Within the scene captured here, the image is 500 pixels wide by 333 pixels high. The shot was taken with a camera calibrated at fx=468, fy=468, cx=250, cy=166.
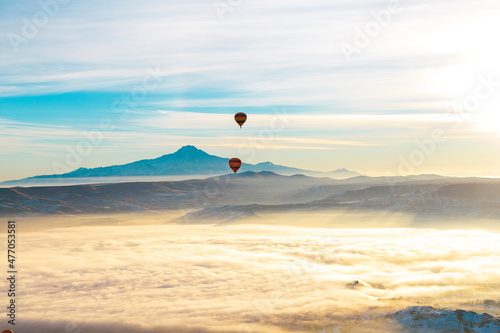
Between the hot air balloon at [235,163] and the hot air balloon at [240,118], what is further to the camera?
the hot air balloon at [235,163]

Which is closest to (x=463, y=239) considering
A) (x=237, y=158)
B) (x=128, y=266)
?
(x=237, y=158)

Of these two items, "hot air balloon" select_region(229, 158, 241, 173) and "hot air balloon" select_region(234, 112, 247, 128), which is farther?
"hot air balloon" select_region(229, 158, 241, 173)

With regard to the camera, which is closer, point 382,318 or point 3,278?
point 382,318

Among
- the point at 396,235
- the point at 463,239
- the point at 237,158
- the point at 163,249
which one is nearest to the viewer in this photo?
the point at 237,158

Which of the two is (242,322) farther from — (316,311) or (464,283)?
(464,283)

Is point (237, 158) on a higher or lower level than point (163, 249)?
higher

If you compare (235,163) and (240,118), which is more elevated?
(240,118)

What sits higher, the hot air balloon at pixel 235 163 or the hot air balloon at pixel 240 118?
the hot air balloon at pixel 240 118

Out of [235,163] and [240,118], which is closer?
[240,118]

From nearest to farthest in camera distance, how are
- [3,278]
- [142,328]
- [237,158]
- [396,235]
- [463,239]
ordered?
1. [142,328]
2. [3,278]
3. [237,158]
4. [463,239]
5. [396,235]

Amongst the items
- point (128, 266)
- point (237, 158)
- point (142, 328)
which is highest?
point (237, 158)

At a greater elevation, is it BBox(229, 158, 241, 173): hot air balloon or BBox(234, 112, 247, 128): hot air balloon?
BBox(234, 112, 247, 128): hot air balloon
